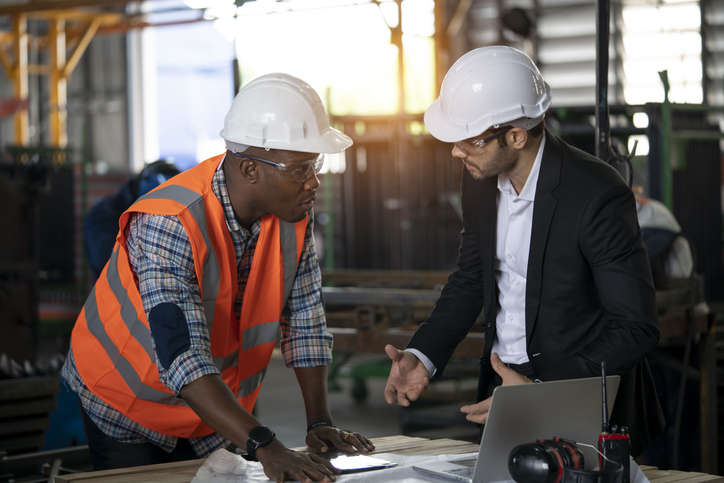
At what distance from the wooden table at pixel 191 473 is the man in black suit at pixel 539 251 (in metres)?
0.15

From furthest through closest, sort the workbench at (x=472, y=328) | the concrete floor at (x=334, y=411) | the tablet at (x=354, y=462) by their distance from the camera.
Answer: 1. the concrete floor at (x=334, y=411)
2. the workbench at (x=472, y=328)
3. the tablet at (x=354, y=462)

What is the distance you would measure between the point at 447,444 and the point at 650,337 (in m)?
0.64

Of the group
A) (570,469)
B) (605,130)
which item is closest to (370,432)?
(605,130)

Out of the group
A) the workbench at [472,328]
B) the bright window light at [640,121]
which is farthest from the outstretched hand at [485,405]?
the bright window light at [640,121]

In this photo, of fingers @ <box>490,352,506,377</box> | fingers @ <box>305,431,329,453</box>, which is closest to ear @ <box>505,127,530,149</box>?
fingers @ <box>490,352,506,377</box>

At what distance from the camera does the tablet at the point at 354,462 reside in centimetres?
192

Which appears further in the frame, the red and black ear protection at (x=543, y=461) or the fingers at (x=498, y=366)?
the fingers at (x=498, y=366)

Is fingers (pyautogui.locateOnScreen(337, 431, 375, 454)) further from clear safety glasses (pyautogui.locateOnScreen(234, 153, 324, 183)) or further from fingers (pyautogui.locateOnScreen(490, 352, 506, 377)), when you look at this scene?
clear safety glasses (pyautogui.locateOnScreen(234, 153, 324, 183))

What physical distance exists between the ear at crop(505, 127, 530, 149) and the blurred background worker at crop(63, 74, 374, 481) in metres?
0.51

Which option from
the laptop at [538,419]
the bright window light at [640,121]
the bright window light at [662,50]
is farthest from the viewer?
the bright window light at [662,50]

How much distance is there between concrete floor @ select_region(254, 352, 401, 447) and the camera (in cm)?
627

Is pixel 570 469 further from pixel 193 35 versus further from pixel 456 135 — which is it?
pixel 193 35

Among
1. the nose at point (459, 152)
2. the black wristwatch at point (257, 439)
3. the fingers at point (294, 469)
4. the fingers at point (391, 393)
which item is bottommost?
the fingers at point (294, 469)

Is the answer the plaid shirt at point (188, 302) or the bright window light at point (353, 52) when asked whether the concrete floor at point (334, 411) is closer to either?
the plaid shirt at point (188, 302)
